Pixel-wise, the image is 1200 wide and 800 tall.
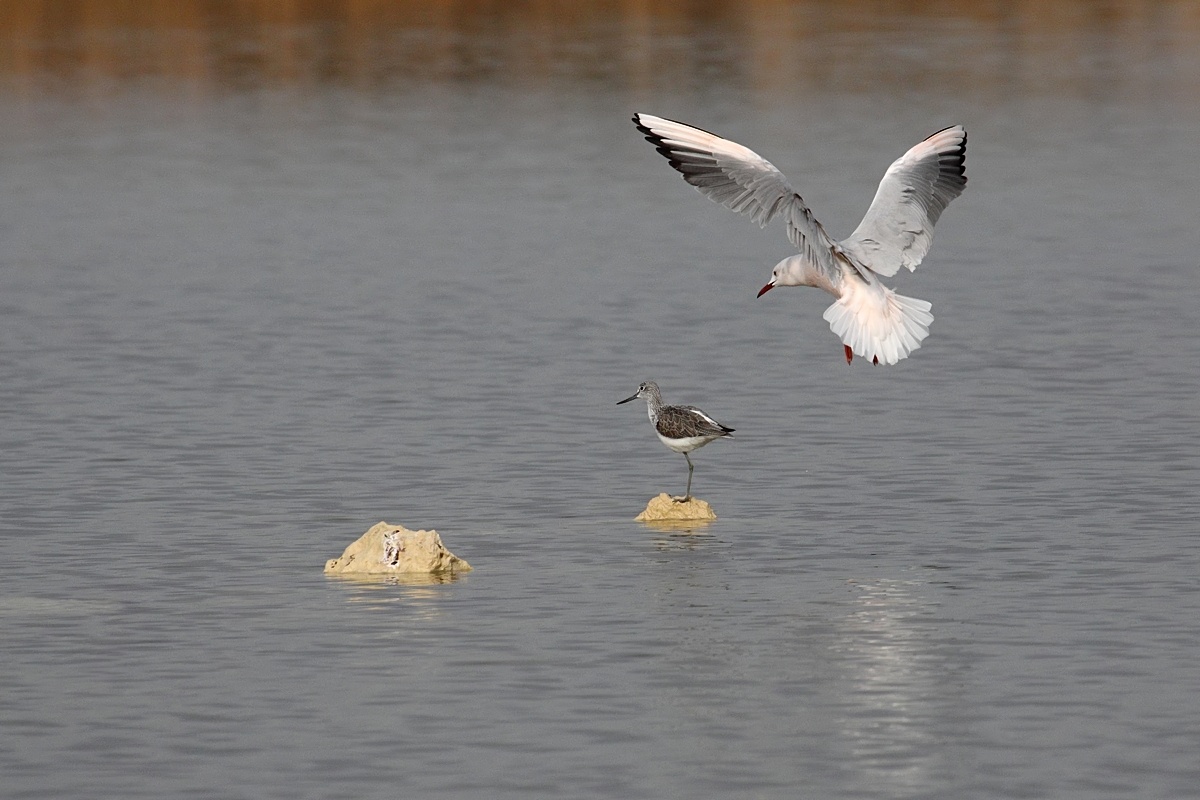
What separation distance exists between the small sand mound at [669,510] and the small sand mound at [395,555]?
1.96 metres

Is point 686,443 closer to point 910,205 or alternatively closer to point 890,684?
point 910,205

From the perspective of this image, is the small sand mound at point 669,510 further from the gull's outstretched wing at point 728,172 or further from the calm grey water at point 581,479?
the gull's outstretched wing at point 728,172

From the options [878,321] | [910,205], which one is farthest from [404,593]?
[910,205]

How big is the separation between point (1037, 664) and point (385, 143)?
33076 mm

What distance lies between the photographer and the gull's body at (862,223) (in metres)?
17.2

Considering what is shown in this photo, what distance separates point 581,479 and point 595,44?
4310cm

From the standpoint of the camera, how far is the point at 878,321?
17.5 meters

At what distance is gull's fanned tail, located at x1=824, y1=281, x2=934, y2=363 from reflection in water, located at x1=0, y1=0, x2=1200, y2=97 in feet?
106

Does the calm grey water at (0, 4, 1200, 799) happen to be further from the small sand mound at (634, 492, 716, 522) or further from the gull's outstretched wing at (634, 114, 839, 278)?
the gull's outstretched wing at (634, 114, 839, 278)

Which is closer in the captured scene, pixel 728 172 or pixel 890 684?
pixel 890 684

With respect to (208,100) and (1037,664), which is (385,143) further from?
(1037,664)

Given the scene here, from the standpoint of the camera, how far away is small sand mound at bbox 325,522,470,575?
15266 millimetres

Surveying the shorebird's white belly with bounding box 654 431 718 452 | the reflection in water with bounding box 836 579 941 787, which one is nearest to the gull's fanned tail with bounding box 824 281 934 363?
the shorebird's white belly with bounding box 654 431 718 452

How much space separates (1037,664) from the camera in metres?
13.3
